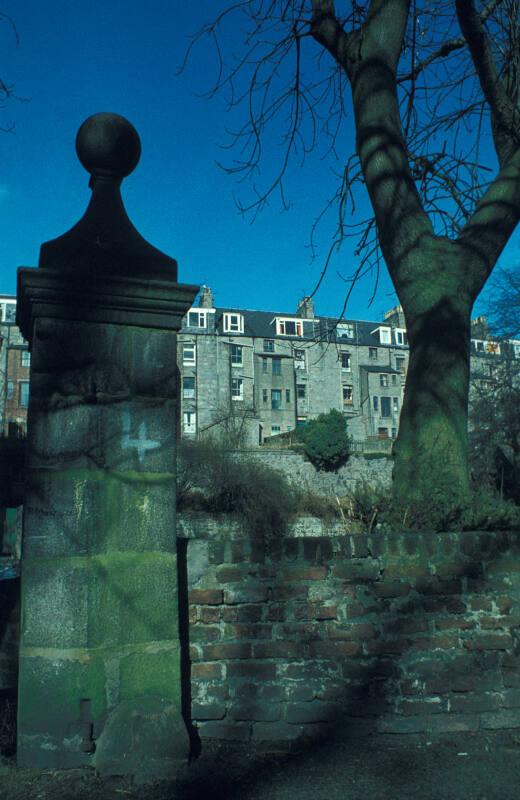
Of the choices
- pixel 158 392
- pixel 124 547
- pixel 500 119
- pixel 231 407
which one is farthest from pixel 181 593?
pixel 231 407

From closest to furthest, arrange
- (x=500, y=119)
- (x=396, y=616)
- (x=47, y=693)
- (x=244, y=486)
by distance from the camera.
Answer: (x=47, y=693) < (x=396, y=616) < (x=500, y=119) < (x=244, y=486)

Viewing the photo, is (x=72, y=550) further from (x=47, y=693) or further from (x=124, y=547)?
(x=47, y=693)

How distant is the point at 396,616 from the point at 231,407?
52.8 meters

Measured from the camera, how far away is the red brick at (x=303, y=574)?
4.22m

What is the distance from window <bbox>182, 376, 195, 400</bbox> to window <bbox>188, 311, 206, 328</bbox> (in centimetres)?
536

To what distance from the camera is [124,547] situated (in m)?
3.81

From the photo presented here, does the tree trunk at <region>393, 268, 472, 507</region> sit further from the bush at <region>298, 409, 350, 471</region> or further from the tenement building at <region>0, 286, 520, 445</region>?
the tenement building at <region>0, 286, 520, 445</region>

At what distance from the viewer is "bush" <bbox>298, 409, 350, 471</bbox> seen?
46.0m

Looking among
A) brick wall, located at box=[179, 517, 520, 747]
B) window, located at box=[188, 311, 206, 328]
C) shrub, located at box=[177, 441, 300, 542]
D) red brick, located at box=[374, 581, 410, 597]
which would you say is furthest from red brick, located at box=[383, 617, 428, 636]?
window, located at box=[188, 311, 206, 328]

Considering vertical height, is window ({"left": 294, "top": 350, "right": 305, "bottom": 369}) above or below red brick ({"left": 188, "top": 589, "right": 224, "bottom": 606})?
above

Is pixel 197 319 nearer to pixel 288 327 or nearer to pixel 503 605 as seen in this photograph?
pixel 288 327

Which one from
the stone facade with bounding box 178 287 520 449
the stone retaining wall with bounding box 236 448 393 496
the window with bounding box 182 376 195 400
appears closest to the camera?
the stone retaining wall with bounding box 236 448 393 496

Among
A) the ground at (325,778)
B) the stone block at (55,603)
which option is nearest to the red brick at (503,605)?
the ground at (325,778)

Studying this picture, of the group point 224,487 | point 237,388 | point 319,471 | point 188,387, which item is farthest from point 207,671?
point 237,388
